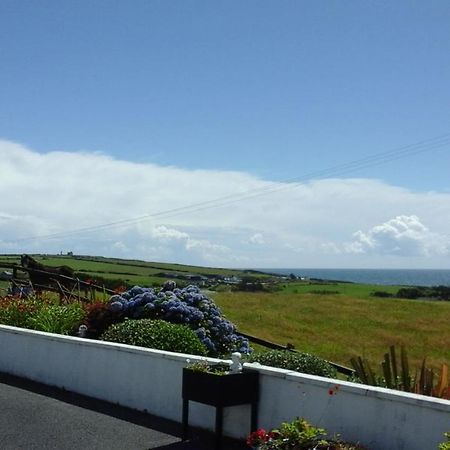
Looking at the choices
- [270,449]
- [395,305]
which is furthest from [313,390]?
[395,305]

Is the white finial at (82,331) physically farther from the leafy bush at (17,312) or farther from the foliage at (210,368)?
the foliage at (210,368)

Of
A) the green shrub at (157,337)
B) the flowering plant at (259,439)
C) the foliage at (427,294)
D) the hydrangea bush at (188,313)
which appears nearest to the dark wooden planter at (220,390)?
the flowering plant at (259,439)

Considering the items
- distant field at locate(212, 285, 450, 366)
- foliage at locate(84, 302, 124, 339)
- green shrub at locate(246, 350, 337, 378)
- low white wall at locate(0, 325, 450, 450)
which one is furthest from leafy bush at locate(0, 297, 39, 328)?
distant field at locate(212, 285, 450, 366)

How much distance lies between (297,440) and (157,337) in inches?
194

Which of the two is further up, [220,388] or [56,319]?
[56,319]

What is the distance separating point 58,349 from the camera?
1123 centimetres

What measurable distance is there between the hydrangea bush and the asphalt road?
372 cm

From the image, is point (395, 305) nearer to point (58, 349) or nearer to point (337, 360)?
point (337, 360)

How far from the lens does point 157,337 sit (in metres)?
11.1

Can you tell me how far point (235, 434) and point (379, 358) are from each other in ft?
57.0

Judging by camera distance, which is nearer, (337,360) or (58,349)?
(58,349)

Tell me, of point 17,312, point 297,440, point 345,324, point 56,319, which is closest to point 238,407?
point 297,440

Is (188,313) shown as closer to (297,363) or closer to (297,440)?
(297,363)

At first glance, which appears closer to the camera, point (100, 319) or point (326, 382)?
point (326, 382)
